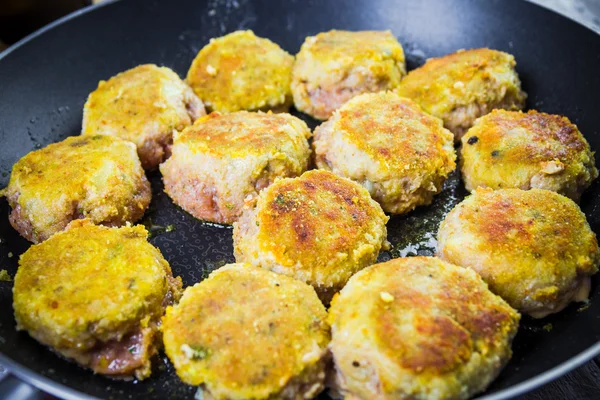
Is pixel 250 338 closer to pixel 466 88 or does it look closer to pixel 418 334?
pixel 418 334

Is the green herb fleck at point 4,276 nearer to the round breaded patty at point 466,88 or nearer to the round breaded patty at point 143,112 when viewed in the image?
the round breaded patty at point 143,112

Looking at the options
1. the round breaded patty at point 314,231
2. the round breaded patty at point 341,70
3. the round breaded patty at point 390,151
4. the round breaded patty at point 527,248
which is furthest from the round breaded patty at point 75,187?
the round breaded patty at point 527,248

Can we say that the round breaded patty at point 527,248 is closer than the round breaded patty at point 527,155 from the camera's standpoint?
Yes

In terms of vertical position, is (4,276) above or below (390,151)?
below

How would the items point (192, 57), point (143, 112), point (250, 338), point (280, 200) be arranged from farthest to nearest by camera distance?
point (192, 57) < point (143, 112) < point (280, 200) < point (250, 338)

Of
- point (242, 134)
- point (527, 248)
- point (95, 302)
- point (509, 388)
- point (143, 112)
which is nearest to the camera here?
Answer: point (509, 388)

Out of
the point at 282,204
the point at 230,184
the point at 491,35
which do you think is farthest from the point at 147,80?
the point at 491,35

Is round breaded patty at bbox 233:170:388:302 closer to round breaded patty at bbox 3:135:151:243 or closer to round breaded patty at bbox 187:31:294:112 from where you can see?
round breaded patty at bbox 3:135:151:243

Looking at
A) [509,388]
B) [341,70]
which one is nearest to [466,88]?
[341,70]
